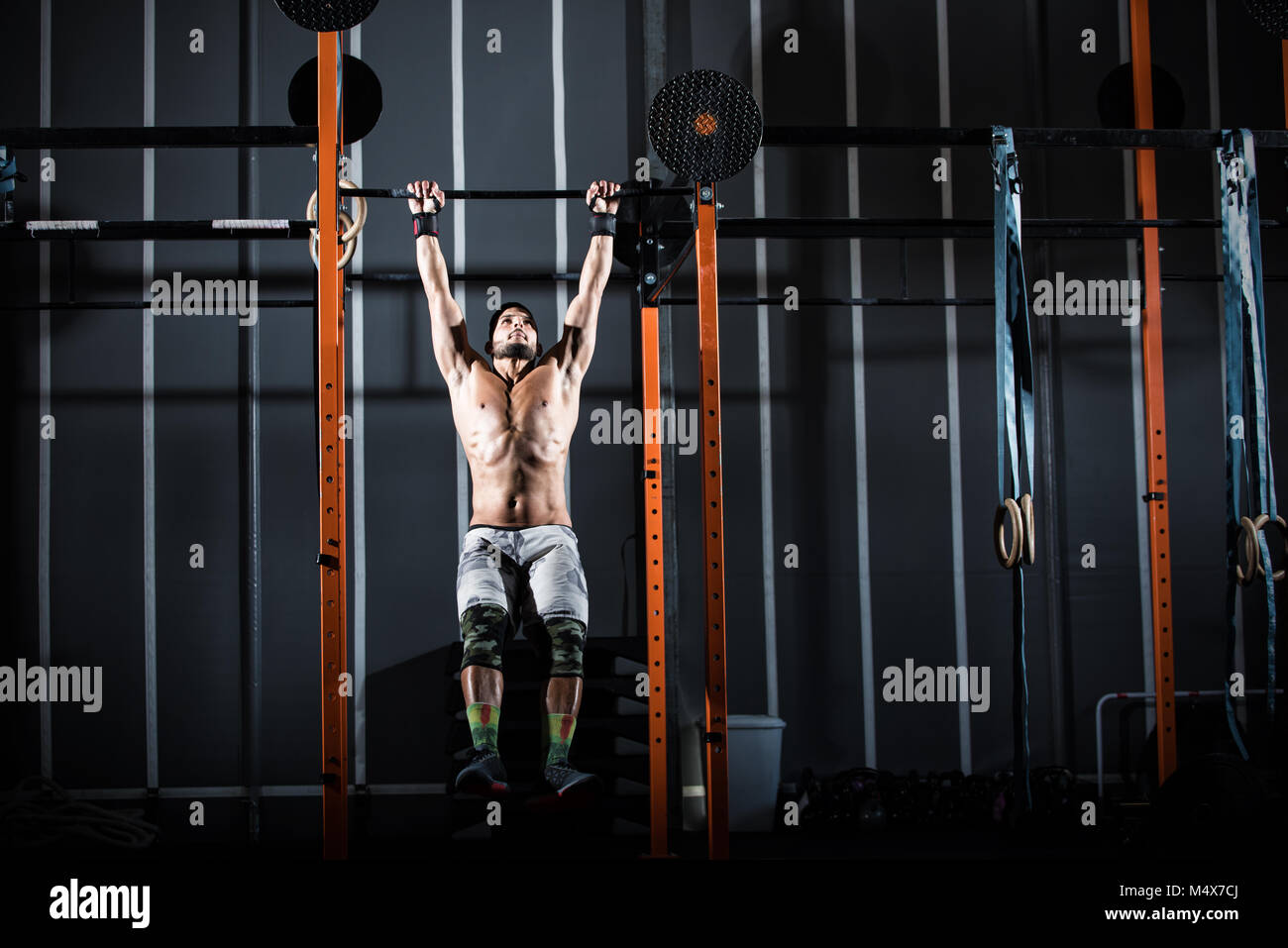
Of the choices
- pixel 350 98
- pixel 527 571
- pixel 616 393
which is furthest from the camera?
pixel 616 393

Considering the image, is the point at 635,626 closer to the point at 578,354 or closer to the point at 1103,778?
A: the point at 578,354

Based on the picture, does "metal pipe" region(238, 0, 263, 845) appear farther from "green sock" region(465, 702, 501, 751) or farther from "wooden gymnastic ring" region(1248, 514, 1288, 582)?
"wooden gymnastic ring" region(1248, 514, 1288, 582)

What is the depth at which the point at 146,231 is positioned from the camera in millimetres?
4441

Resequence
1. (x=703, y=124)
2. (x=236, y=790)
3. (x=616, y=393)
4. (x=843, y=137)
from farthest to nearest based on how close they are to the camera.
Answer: (x=616, y=393)
(x=236, y=790)
(x=843, y=137)
(x=703, y=124)

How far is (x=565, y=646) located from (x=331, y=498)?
5.55ft

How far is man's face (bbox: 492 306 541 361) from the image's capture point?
5000 millimetres

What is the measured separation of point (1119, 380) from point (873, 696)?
235 cm

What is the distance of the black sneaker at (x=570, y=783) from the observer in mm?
4375

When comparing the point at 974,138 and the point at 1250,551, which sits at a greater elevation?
the point at 974,138

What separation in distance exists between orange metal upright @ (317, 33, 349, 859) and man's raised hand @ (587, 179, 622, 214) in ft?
4.09

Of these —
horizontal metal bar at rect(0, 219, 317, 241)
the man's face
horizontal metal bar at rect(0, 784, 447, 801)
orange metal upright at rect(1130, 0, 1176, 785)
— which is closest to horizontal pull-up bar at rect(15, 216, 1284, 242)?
horizontal metal bar at rect(0, 219, 317, 241)

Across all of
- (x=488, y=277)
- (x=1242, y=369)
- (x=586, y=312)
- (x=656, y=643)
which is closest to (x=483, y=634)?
(x=656, y=643)

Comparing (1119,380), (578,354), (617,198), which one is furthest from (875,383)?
(617,198)

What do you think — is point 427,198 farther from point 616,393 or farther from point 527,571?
point 616,393
